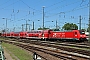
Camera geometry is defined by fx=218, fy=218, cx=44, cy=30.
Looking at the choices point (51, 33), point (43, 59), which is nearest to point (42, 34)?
point (51, 33)

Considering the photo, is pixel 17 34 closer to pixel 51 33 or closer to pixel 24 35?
pixel 24 35

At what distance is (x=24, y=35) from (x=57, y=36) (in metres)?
21.7

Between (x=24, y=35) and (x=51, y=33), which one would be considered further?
(x=24, y=35)

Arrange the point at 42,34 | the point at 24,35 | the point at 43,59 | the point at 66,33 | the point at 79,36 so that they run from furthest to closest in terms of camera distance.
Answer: the point at 24,35, the point at 42,34, the point at 66,33, the point at 79,36, the point at 43,59

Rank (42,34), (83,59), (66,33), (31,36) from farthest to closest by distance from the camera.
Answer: (31,36) < (42,34) < (66,33) < (83,59)

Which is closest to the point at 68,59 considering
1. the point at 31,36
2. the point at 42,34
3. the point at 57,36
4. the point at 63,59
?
the point at 63,59

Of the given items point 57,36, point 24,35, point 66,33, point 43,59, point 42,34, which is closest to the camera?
point 43,59

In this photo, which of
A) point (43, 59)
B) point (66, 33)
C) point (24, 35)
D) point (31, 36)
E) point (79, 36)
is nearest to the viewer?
point (43, 59)

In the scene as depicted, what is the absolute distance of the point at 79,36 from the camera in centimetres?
4269

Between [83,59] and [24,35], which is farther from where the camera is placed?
[24,35]

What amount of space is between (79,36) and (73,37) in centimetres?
176

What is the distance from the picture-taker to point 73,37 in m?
44.1

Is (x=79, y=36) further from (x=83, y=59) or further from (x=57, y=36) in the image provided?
(x=83, y=59)

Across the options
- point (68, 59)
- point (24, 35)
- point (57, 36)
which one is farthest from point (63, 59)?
point (24, 35)
